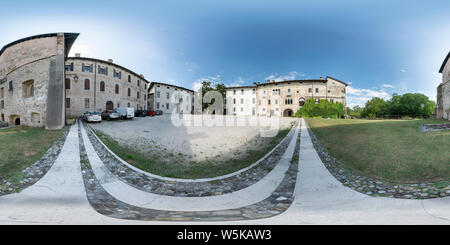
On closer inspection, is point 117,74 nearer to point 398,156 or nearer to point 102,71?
point 102,71

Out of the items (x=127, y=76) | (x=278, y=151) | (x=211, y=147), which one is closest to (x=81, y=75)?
(x=127, y=76)

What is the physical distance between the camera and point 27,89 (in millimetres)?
11086

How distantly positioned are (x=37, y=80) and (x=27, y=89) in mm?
2239

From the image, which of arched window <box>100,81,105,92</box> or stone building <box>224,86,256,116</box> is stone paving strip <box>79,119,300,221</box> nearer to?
stone building <box>224,86,256,116</box>

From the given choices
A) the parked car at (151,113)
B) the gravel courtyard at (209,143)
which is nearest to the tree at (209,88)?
the gravel courtyard at (209,143)

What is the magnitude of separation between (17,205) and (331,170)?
7.07 meters

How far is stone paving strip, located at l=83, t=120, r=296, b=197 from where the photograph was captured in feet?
11.9

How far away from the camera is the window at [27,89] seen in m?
10.9

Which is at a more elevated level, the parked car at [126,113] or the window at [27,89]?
the window at [27,89]

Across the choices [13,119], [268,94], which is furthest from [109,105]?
[268,94]

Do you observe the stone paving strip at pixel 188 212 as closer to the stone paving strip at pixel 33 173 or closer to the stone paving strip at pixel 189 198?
the stone paving strip at pixel 189 198

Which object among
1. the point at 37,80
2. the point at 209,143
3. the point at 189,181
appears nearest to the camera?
the point at 189,181

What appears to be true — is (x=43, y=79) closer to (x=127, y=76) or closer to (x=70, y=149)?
(x=70, y=149)

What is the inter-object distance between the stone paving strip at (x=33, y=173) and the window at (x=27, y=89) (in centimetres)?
886
